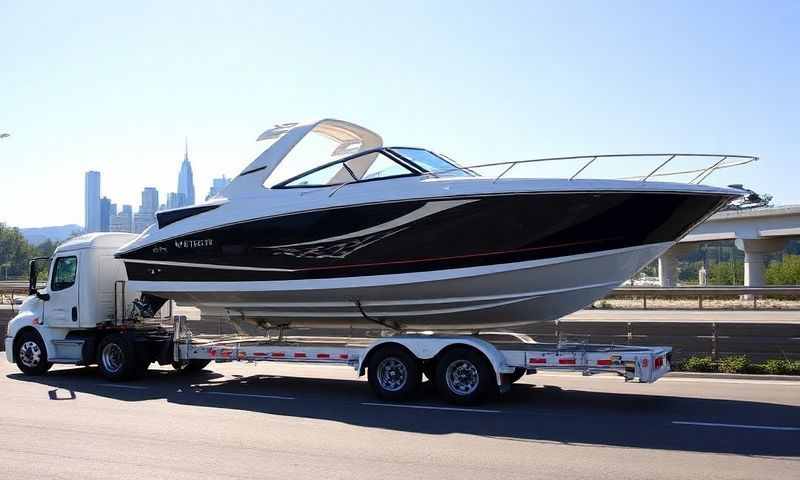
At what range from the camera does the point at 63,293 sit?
14.5 metres

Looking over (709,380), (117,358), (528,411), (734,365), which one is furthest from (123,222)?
(528,411)

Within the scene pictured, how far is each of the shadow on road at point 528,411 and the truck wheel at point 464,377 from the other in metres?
0.22

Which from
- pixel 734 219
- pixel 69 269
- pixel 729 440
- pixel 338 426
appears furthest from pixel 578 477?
pixel 734 219

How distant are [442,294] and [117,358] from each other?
19.7 feet

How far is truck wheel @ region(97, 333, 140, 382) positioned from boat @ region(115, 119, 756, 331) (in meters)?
0.93

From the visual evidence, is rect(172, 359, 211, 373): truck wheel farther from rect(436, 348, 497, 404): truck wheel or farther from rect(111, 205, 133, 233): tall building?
rect(436, 348, 497, 404): truck wheel

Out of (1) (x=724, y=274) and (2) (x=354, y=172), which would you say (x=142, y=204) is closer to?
(2) (x=354, y=172)

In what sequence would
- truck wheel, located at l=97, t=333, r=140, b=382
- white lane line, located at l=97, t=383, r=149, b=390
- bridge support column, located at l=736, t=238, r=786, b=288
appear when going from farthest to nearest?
bridge support column, located at l=736, t=238, r=786, b=288, truck wheel, located at l=97, t=333, r=140, b=382, white lane line, located at l=97, t=383, r=149, b=390

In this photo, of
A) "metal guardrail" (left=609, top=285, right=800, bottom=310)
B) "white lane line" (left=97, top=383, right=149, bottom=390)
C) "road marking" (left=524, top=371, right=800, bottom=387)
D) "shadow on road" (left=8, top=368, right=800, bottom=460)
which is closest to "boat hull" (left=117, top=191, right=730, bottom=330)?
"shadow on road" (left=8, top=368, right=800, bottom=460)

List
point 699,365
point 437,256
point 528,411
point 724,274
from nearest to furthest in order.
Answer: point 528,411
point 437,256
point 699,365
point 724,274

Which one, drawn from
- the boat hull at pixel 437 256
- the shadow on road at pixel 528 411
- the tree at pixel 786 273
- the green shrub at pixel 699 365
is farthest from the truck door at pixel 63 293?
the tree at pixel 786 273

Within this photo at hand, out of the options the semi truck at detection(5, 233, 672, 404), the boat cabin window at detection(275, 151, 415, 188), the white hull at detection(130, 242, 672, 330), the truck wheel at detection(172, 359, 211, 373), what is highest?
the boat cabin window at detection(275, 151, 415, 188)

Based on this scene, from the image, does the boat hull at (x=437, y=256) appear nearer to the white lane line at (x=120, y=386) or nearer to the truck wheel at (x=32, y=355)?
the white lane line at (x=120, y=386)

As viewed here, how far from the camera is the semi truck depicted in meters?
10.4
